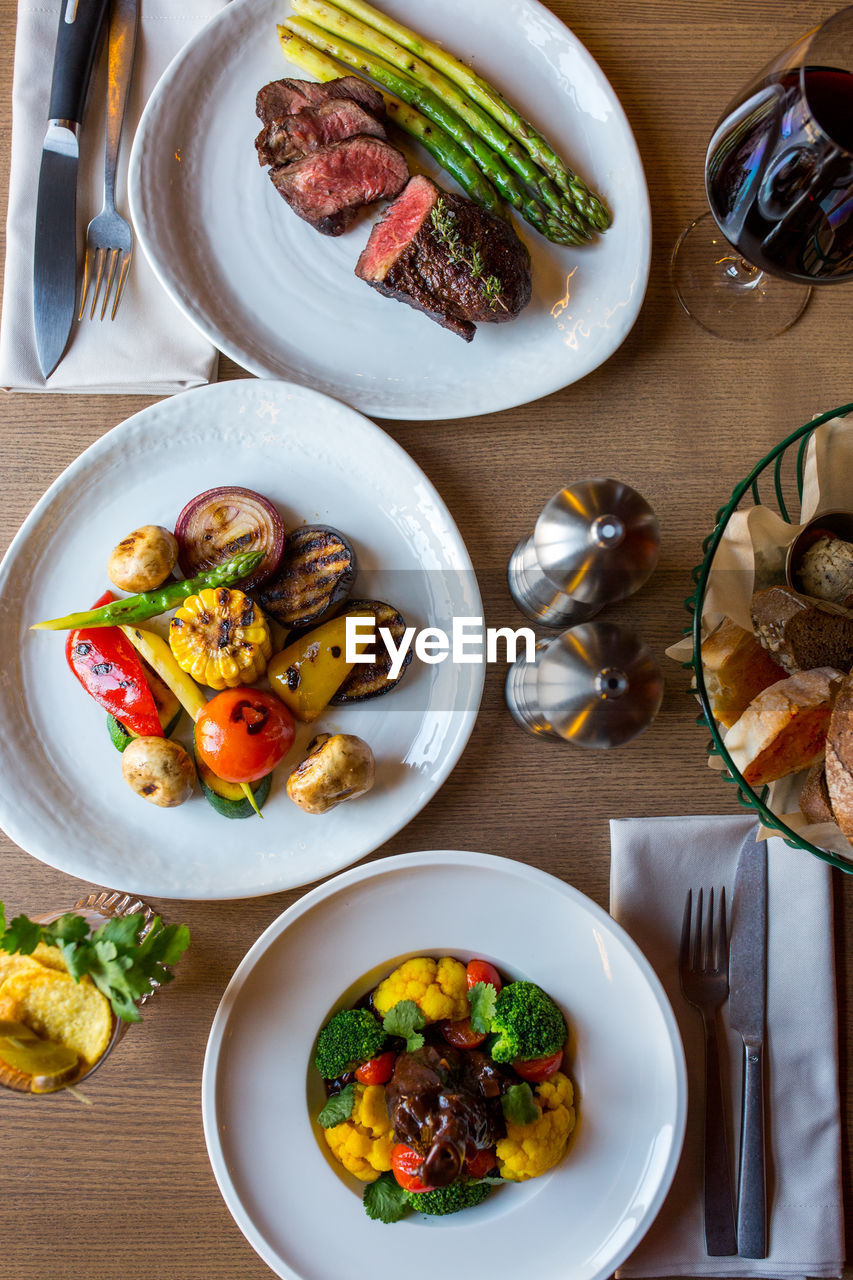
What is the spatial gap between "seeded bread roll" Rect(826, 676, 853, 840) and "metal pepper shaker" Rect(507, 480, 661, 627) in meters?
0.35

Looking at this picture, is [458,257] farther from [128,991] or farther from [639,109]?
[128,991]

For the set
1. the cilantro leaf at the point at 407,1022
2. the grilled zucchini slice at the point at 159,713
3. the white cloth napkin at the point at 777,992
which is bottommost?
the white cloth napkin at the point at 777,992

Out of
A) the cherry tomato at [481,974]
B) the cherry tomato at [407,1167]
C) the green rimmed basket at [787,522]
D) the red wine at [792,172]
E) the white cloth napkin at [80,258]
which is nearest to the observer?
the red wine at [792,172]

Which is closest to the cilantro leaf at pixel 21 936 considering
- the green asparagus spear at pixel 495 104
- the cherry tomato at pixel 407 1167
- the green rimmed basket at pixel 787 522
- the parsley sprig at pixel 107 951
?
the parsley sprig at pixel 107 951

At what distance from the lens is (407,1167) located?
146cm

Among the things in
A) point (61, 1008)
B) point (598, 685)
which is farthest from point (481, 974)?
point (61, 1008)

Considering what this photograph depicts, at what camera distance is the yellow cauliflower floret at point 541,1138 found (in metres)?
1.47

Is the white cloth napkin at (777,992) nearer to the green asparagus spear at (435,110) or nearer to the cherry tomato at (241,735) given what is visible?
the cherry tomato at (241,735)

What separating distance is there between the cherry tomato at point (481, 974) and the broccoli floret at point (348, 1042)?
0.62ft

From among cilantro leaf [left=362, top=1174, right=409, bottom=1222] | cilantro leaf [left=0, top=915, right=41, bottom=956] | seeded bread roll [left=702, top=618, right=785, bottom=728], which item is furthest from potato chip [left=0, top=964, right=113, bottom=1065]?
seeded bread roll [left=702, top=618, right=785, bottom=728]

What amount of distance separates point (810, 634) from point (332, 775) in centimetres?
83

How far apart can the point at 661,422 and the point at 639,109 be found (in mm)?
677

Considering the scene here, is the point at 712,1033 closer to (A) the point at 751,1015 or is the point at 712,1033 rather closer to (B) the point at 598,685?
(A) the point at 751,1015

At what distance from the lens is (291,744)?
1.57 metres
